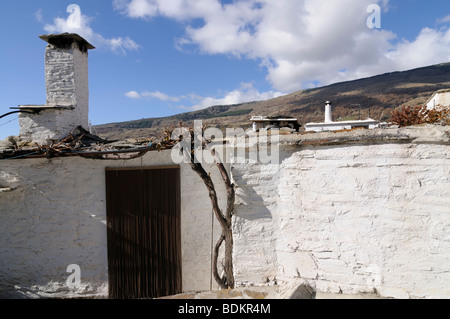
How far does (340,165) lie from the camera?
3.46 m

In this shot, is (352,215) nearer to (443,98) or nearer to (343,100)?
(443,98)

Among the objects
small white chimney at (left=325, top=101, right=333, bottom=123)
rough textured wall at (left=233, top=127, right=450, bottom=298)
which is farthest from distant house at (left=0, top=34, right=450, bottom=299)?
small white chimney at (left=325, top=101, right=333, bottom=123)

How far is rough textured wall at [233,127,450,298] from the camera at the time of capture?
3.16 meters

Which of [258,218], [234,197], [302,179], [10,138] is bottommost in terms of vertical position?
[258,218]

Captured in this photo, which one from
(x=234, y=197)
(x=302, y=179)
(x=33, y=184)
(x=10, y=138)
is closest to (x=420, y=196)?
(x=302, y=179)

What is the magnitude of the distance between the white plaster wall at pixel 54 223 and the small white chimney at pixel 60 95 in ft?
3.57

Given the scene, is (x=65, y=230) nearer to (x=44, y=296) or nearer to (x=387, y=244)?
(x=44, y=296)

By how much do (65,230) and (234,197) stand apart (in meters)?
3.26

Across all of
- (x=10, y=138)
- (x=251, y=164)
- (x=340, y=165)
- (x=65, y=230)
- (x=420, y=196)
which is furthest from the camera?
(x=10, y=138)

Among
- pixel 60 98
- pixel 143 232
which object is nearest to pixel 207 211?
pixel 143 232

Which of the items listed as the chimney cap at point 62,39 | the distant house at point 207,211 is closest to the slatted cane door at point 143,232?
the distant house at point 207,211

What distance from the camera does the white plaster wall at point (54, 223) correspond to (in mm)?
4977

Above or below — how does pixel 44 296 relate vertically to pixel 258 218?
below

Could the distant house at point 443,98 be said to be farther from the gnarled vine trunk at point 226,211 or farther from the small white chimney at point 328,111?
the gnarled vine trunk at point 226,211
